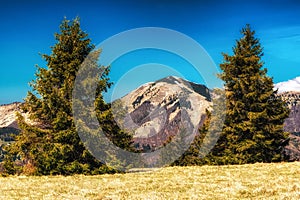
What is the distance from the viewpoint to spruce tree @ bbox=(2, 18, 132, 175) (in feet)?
93.0

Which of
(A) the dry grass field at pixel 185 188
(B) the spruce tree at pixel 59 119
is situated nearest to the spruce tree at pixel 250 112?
(B) the spruce tree at pixel 59 119

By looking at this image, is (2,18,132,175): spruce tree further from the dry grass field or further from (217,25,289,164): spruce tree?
(217,25,289,164): spruce tree

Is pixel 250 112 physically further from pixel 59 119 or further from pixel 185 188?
pixel 185 188

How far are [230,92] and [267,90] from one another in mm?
3943

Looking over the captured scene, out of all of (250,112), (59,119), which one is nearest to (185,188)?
(59,119)

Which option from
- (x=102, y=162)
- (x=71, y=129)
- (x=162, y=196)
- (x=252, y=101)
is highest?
(x=252, y=101)

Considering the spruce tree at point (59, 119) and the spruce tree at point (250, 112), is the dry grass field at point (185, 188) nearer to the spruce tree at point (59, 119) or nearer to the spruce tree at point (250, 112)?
the spruce tree at point (59, 119)

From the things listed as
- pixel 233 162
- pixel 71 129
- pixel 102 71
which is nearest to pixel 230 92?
pixel 233 162

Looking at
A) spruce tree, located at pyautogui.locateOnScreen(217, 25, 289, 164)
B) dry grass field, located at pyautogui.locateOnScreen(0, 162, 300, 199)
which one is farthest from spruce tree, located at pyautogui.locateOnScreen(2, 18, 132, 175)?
spruce tree, located at pyautogui.locateOnScreen(217, 25, 289, 164)

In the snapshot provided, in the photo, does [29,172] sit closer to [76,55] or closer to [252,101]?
[76,55]

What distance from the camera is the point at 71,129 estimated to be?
28547 millimetres

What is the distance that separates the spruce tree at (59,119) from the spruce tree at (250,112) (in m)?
13.8

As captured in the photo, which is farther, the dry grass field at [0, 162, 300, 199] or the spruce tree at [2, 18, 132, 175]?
the spruce tree at [2, 18, 132, 175]

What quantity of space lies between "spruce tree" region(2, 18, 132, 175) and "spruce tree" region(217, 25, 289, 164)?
544 inches
